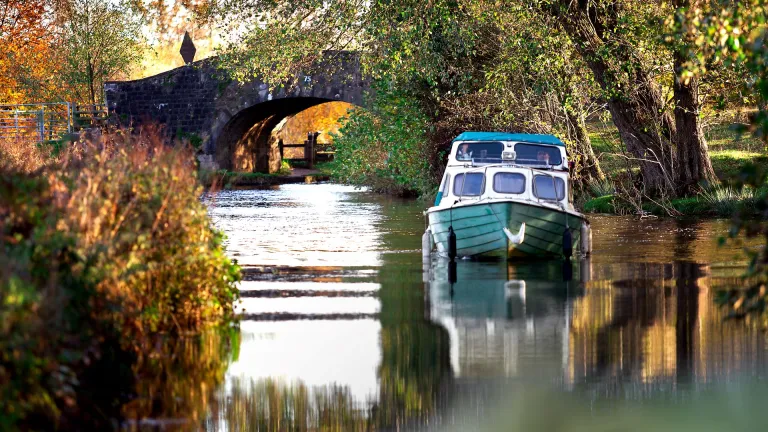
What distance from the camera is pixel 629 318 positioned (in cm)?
1322

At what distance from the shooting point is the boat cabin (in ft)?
67.9

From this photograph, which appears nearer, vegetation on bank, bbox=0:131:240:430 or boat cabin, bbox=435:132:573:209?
vegetation on bank, bbox=0:131:240:430

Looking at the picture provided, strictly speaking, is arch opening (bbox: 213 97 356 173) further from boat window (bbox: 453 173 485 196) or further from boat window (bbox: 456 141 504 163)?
boat window (bbox: 453 173 485 196)

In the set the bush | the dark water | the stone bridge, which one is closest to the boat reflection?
the dark water

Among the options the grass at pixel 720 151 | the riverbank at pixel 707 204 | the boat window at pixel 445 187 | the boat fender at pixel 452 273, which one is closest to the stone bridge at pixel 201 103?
the grass at pixel 720 151

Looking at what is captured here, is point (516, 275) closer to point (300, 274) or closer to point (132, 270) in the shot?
point (300, 274)

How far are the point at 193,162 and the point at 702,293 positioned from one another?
6.52 meters

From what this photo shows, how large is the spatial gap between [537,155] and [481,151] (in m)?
0.96

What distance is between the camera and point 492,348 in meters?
11.4

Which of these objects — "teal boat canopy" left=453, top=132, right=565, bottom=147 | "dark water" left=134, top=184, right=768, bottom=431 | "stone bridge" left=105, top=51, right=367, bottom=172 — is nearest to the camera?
"dark water" left=134, top=184, right=768, bottom=431

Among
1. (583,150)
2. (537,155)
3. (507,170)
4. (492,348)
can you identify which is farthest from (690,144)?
(492,348)

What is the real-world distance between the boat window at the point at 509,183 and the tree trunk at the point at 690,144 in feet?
27.3

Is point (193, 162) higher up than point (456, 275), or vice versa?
point (193, 162)

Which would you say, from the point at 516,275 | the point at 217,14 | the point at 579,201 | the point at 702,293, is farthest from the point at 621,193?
the point at 702,293
